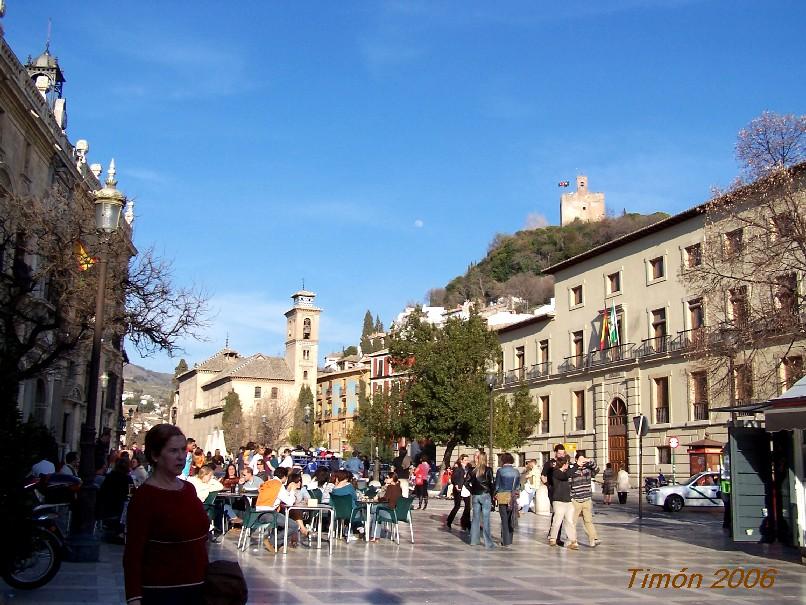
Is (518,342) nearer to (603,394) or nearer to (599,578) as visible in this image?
(603,394)

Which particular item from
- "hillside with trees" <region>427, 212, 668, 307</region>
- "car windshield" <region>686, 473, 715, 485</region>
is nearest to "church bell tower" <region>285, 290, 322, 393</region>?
"hillside with trees" <region>427, 212, 668, 307</region>

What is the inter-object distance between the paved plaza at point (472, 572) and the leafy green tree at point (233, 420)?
10092 centimetres

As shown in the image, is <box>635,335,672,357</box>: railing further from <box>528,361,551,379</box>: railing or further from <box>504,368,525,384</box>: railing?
<box>504,368,525,384</box>: railing

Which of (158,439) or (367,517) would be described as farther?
(367,517)

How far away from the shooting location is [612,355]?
46875 mm

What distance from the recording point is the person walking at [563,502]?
16.5 m

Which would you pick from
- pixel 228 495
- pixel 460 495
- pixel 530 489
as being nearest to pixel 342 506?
pixel 228 495

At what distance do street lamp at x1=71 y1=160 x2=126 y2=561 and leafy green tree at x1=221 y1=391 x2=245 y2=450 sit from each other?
104328 mm

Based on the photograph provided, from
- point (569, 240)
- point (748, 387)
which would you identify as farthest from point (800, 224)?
point (569, 240)

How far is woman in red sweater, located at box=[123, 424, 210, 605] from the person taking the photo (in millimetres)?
4234

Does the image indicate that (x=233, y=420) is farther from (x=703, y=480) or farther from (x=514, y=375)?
(x=703, y=480)

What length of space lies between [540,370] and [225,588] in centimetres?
5097

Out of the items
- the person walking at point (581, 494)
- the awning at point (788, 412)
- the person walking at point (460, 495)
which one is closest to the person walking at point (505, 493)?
the person walking at point (581, 494)

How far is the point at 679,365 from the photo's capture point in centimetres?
4159
